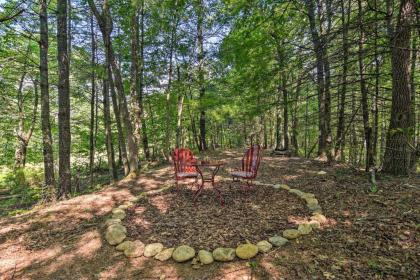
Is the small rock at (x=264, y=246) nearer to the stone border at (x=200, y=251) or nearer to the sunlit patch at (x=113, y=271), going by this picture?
the stone border at (x=200, y=251)

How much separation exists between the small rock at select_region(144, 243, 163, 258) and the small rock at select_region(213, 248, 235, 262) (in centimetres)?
63

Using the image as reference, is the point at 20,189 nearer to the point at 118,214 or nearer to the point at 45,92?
the point at 45,92

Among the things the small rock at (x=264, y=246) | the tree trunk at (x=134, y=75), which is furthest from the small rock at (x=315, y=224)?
the tree trunk at (x=134, y=75)

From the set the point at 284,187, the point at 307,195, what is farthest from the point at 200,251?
the point at 284,187

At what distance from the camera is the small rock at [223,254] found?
236 cm

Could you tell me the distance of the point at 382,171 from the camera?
4293 mm

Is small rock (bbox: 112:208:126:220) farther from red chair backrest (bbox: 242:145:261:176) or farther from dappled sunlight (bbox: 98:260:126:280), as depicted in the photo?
red chair backrest (bbox: 242:145:261:176)

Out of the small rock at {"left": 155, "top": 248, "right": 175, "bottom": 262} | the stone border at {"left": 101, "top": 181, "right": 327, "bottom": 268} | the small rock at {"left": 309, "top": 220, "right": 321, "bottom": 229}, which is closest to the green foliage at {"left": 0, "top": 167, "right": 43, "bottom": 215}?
the stone border at {"left": 101, "top": 181, "right": 327, "bottom": 268}

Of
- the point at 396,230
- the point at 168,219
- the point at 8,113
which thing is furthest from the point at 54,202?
the point at 8,113

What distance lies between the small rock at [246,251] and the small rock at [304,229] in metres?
0.65

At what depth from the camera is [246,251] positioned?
2389 mm

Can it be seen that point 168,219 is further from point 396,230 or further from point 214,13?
point 214,13

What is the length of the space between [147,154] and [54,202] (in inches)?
210

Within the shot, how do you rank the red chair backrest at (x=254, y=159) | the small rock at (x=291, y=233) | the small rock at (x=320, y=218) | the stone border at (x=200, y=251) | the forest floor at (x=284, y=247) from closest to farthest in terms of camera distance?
the forest floor at (x=284, y=247)
the stone border at (x=200, y=251)
the small rock at (x=291, y=233)
the small rock at (x=320, y=218)
the red chair backrest at (x=254, y=159)
